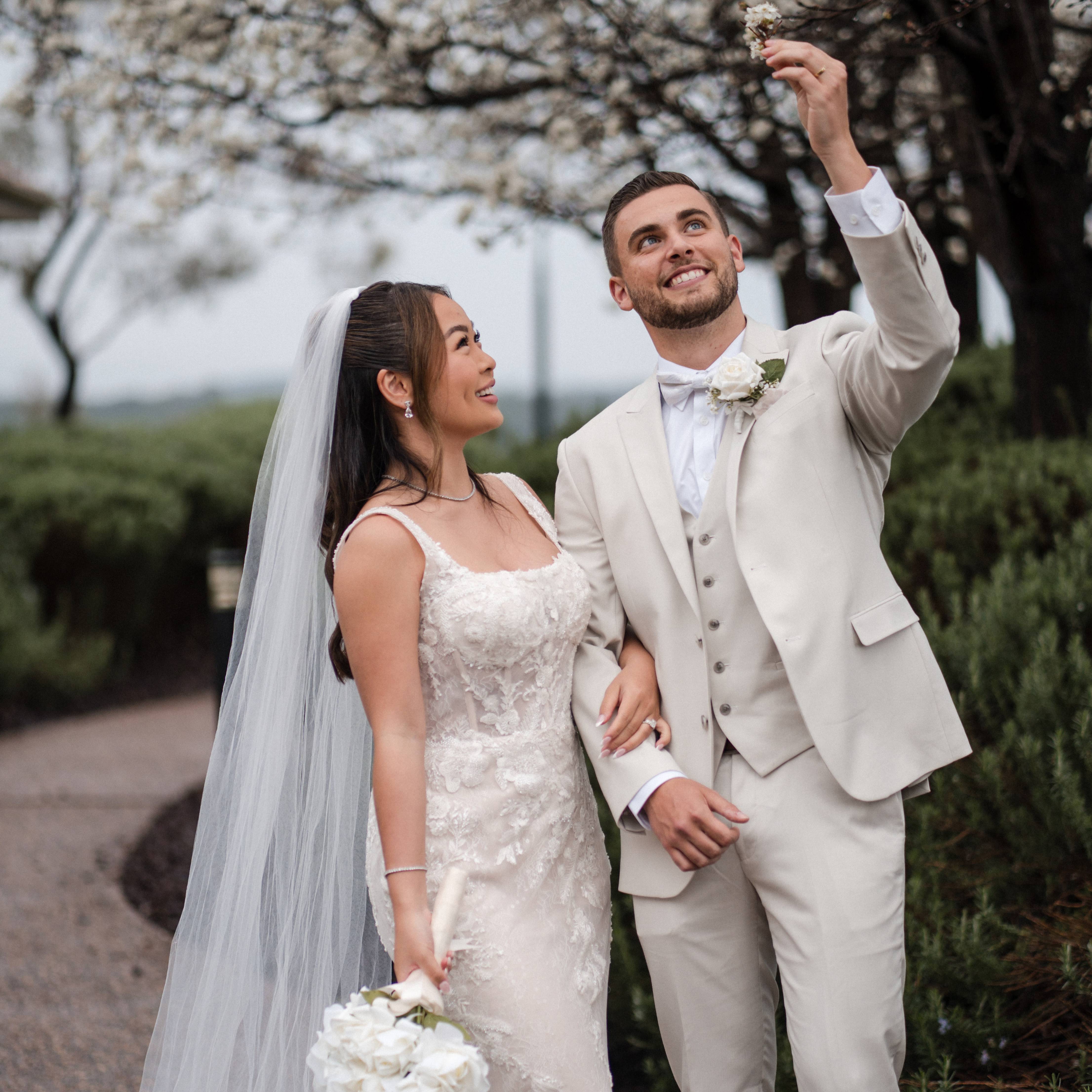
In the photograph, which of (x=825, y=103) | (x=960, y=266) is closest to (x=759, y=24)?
(x=825, y=103)

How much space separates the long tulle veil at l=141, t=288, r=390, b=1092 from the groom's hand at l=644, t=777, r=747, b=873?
825 millimetres

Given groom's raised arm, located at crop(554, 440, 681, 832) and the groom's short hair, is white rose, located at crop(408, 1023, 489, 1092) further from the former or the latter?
the groom's short hair

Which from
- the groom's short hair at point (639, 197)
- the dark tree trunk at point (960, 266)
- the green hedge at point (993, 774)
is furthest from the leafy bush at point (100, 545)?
the groom's short hair at point (639, 197)

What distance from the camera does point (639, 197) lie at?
2777 millimetres

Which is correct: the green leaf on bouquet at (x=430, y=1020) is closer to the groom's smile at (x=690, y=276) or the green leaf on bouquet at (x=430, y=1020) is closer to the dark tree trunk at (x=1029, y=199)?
the groom's smile at (x=690, y=276)

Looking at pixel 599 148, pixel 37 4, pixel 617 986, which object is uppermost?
pixel 37 4

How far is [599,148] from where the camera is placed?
647cm

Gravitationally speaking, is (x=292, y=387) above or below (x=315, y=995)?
above

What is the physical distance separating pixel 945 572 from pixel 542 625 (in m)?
2.53

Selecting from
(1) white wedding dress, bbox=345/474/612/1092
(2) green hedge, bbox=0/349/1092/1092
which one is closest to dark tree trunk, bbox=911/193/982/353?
(2) green hedge, bbox=0/349/1092/1092

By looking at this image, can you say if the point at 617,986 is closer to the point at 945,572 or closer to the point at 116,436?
the point at 945,572

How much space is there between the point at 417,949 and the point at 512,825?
40 centimetres

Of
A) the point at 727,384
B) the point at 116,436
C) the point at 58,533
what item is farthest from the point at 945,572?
the point at 116,436

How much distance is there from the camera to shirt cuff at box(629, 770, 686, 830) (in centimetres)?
257
